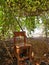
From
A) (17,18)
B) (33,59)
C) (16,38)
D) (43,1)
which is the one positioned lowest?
(33,59)

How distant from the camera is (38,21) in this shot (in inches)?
181

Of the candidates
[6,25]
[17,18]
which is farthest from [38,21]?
[6,25]

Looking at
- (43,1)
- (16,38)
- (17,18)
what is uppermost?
(43,1)

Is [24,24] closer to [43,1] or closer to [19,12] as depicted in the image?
[19,12]

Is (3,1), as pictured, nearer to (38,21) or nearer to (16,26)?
(16,26)

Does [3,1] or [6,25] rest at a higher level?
[3,1]

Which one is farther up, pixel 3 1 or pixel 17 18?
pixel 3 1

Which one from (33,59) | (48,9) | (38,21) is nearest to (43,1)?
(48,9)

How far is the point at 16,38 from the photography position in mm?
4168

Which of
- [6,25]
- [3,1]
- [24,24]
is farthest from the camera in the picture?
[24,24]

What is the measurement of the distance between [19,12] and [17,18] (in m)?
0.15

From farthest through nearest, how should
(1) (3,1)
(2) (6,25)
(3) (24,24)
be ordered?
(3) (24,24) → (2) (6,25) → (1) (3,1)

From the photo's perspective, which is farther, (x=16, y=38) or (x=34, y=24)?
(x=34, y=24)

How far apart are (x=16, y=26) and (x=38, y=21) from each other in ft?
1.73
